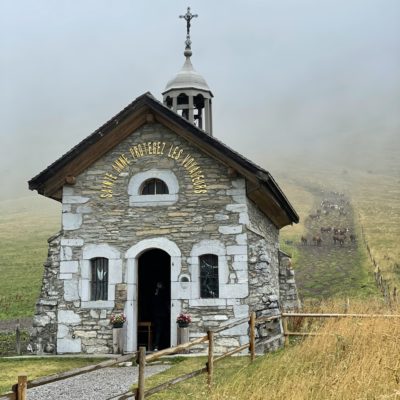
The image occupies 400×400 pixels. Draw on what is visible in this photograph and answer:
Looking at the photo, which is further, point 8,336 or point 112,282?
point 8,336

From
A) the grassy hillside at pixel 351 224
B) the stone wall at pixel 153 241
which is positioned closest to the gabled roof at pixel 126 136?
the stone wall at pixel 153 241

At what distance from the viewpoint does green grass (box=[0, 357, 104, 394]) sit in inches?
423

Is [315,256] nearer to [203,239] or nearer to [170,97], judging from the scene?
[170,97]

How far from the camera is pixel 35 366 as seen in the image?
470 inches

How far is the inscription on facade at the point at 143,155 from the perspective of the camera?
1428 centimetres

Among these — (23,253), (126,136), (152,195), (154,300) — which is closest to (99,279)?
(152,195)

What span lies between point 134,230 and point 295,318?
4.85 meters

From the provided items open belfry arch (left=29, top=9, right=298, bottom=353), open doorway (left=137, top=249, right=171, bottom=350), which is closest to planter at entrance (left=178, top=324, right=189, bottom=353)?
open belfry arch (left=29, top=9, right=298, bottom=353)

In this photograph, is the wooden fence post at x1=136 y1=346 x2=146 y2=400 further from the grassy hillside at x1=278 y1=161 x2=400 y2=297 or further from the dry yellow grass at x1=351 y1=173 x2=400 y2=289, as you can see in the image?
the dry yellow grass at x1=351 y1=173 x2=400 y2=289

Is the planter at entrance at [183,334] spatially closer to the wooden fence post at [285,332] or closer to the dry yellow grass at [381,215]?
the wooden fence post at [285,332]

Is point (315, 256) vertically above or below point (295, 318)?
above

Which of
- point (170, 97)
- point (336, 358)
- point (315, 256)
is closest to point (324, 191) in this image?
point (315, 256)

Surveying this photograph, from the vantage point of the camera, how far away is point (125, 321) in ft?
44.6

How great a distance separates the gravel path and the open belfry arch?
2948 mm
